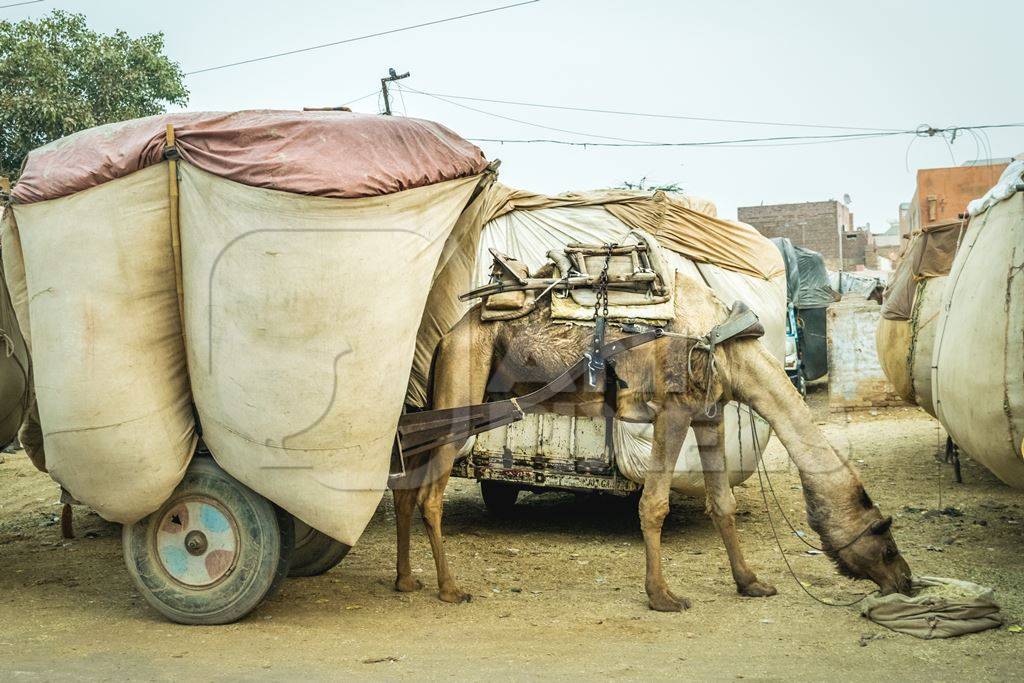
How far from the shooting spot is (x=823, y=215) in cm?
2852

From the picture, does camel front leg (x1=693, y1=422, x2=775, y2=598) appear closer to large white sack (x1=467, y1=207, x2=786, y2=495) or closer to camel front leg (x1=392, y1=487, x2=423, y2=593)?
large white sack (x1=467, y1=207, x2=786, y2=495)

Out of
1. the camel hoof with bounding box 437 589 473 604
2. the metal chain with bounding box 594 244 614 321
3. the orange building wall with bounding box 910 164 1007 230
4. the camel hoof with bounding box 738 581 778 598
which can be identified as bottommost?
the camel hoof with bounding box 738 581 778 598

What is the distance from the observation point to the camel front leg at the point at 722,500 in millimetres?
6305

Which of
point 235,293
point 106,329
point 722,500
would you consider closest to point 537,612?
point 722,500

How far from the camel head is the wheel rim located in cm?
327

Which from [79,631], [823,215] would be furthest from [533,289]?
[823,215]

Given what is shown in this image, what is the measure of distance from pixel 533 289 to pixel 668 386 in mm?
1054

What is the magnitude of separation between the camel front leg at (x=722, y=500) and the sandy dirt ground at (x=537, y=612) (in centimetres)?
14

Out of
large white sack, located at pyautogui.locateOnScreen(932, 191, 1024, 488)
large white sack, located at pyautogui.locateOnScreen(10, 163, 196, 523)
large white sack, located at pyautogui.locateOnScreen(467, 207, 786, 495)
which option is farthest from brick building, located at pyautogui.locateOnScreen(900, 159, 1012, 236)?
large white sack, located at pyautogui.locateOnScreen(10, 163, 196, 523)

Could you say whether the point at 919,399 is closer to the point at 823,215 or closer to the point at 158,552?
the point at 158,552

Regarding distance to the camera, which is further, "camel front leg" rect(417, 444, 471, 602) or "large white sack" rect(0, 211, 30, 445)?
"large white sack" rect(0, 211, 30, 445)

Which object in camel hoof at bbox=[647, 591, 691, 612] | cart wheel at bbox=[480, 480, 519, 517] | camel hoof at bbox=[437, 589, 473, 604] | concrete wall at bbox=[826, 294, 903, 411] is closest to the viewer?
camel hoof at bbox=[647, 591, 691, 612]

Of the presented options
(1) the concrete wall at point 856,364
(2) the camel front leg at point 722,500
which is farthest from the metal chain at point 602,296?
(1) the concrete wall at point 856,364

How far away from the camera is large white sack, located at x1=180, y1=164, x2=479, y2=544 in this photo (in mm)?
4969
